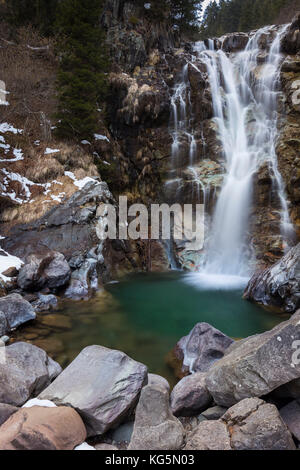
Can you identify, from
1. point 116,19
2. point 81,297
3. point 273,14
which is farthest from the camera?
point 273,14

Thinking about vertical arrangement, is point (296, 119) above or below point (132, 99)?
below

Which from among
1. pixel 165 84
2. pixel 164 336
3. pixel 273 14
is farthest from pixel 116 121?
pixel 273 14

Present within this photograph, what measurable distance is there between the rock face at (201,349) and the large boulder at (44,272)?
3.80 m

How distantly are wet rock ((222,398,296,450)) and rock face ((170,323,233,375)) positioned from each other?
153 cm

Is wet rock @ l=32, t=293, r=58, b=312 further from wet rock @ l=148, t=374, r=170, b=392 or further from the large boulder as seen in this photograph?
wet rock @ l=148, t=374, r=170, b=392

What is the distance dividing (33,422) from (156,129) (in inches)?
520

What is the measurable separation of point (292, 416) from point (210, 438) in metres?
0.80

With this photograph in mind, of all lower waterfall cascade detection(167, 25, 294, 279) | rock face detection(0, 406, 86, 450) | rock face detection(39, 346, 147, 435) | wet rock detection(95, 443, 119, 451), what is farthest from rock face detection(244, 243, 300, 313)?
rock face detection(0, 406, 86, 450)

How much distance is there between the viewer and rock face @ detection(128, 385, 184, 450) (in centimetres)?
264

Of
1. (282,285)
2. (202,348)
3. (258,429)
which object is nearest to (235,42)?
(282,285)

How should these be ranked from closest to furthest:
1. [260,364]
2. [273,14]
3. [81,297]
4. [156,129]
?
1. [260,364]
2. [81,297]
3. [156,129]
4. [273,14]

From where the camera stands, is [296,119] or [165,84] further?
[165,84]

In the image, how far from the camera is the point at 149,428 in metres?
2.78
